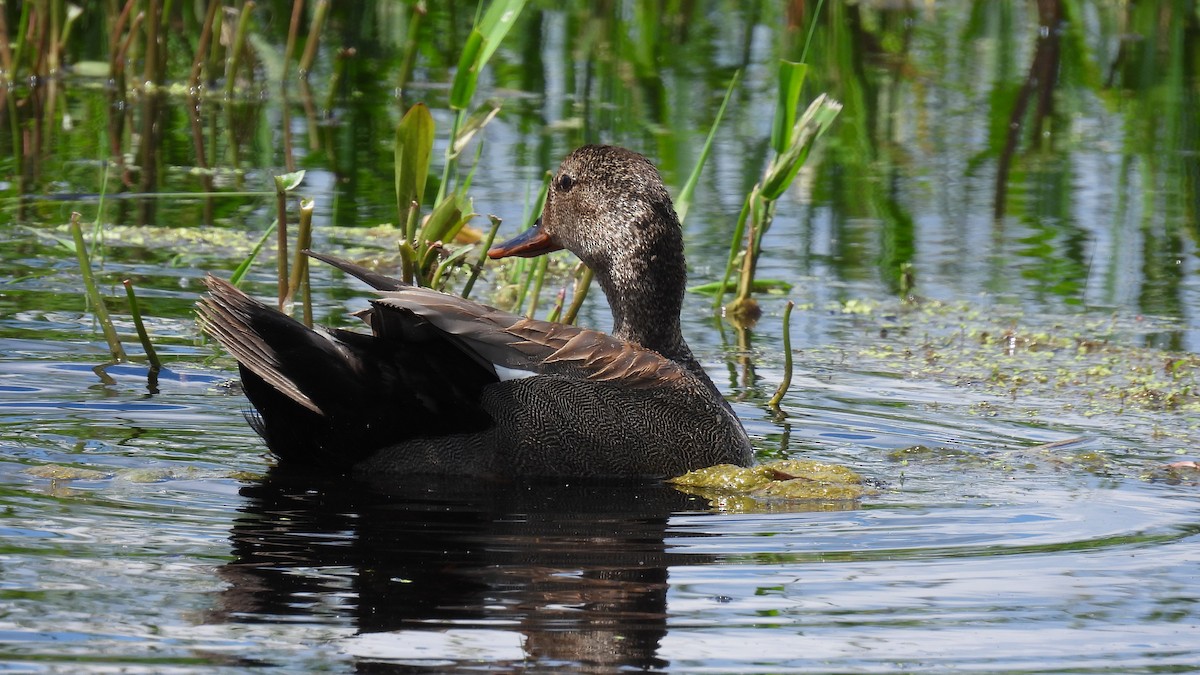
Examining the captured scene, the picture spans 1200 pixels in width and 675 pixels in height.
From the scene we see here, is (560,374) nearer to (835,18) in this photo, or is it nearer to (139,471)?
(139,471)

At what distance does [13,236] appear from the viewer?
7859 mm

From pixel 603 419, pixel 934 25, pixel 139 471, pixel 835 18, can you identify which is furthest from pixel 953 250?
pixel 934 25

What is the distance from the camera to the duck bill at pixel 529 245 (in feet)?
20.0

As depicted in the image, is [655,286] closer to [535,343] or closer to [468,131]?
[535,343]

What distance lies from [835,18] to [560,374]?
10130 millimetres

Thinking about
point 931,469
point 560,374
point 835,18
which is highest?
point 835,18

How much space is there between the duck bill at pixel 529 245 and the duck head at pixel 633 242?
0.84 ft

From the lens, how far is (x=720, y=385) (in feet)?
21.3

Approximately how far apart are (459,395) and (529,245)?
1.19 m

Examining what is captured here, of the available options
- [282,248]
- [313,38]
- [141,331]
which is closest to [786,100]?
[282,248]

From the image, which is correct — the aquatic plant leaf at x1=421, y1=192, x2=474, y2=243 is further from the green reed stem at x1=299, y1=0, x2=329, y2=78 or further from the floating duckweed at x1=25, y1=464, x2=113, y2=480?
the green reed stem at x1=299, y1=0, x2=329, y2=78

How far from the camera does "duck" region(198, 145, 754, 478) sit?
15.9 ft

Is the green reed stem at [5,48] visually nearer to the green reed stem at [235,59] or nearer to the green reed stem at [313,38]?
the green reed stem at [235,59]

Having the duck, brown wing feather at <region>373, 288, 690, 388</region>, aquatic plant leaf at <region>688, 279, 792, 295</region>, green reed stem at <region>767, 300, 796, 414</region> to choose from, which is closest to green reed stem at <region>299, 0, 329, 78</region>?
aquatic plant leaf at <region>688, 279, 792, 295</region>
